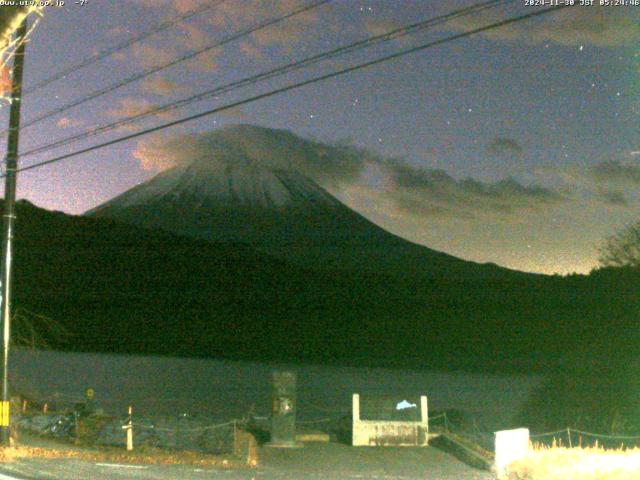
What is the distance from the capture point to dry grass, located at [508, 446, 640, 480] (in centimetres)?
1349

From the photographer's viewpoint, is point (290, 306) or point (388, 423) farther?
point (290, 306)

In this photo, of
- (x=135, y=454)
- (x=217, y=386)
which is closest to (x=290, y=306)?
(x=217, y=386)

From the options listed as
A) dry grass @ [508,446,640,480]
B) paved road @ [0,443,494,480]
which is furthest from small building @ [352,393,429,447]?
dry grass @ [508,446,640,480]

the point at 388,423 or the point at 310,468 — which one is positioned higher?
the point at 388,423

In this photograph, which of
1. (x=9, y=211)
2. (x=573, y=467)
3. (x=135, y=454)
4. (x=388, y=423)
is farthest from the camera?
(x=388, y=423)

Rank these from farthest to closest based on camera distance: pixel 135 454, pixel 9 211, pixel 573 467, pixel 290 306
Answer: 1. pixel 290 306
2. pixel 135 454
3. pixel 9 211
4. pixel 573 467

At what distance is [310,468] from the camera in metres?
19.0

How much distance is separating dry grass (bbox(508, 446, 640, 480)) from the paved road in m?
2.23

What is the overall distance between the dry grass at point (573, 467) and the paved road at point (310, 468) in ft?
7.32

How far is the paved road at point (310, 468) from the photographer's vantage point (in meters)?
15.1

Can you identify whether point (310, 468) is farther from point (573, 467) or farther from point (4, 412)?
point (4, 412)

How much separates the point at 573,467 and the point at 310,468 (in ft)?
21.5

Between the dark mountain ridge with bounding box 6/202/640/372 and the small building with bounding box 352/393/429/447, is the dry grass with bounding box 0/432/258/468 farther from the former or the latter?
the dark mountain ridge with bounding box 6/202/640/372

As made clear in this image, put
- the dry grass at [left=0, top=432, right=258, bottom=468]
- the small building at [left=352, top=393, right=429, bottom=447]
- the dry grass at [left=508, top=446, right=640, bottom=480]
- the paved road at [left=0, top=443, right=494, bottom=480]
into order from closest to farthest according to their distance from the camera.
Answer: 1. the dry grass at [left=508, top=446, right=640, bottom=480]
2. the paved road at [left=0, top=443, right=494, bottom=480]
3. the dry grass at [left=0, top=432, right=258, bottom=468]
4. the small building at [left=352, top=393, right=429, bottom=447]
